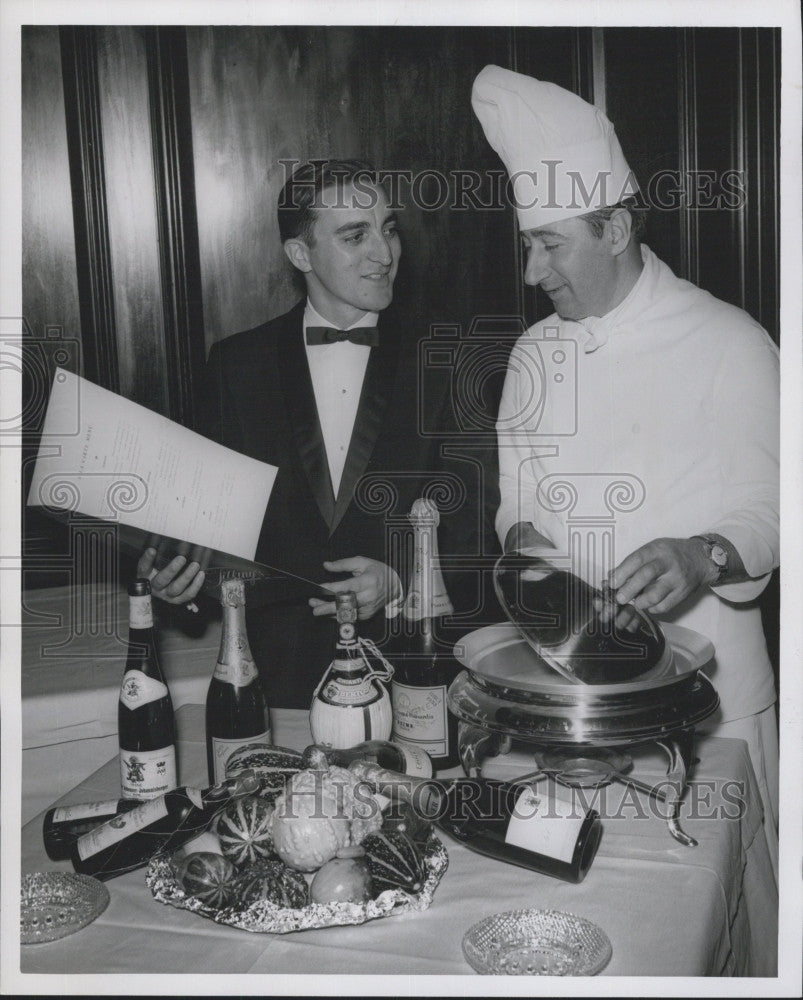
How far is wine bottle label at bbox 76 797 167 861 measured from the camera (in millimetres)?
809

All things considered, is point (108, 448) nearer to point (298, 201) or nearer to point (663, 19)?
point (298, 201)

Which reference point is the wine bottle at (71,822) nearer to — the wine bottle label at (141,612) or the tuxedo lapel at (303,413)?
the wine bottle label at (141,612)

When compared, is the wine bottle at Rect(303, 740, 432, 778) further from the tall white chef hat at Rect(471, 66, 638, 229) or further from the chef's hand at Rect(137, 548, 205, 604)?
the tall white chef hat at Rect(471, 66, 638, 229)

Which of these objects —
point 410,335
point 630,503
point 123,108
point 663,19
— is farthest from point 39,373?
point 663,19

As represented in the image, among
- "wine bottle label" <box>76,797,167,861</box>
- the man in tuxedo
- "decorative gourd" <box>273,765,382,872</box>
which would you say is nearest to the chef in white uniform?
the man in tuxedo

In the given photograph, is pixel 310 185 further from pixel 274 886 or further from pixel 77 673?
pixel 274 886

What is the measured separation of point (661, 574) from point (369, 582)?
42 cm

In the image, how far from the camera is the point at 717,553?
1141 millimetres

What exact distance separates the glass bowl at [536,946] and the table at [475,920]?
0.02m

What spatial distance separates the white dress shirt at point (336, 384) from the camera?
130 centimetres

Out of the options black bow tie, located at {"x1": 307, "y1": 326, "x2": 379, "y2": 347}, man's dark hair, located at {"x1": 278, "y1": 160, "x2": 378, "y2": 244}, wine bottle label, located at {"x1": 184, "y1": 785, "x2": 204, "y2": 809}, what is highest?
man's dark hair, located at {"x1": 278, "y1": 160, "x2": 378, "y2": 244}

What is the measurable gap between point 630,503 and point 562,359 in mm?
231

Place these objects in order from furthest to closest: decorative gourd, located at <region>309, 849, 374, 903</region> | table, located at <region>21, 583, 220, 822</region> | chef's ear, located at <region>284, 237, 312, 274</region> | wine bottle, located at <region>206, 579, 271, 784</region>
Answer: chef's ear, located at <region>284, 237, 312, 274</region>, table, located at <region>21, 583, 220, 822</region>, wine bottle, located at <region>206, 579, 271, 784</region>, decorative gourd, located at <region>309, 849, 374, 903</region>

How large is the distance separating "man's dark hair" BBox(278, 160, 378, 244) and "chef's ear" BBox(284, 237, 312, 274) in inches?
0.6
